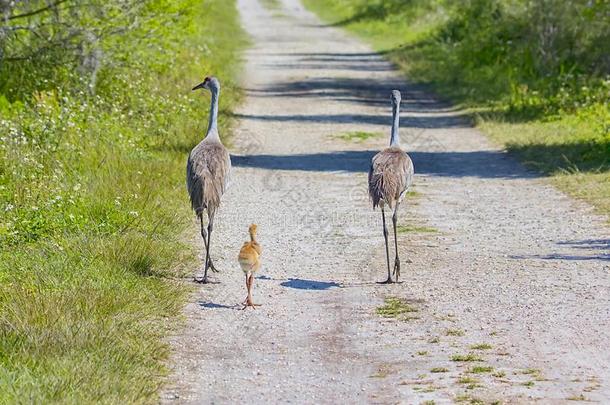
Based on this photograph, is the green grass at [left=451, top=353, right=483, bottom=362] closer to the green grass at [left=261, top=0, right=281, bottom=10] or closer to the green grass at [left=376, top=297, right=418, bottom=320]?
the green grass at [left=376, top=297, right=418, bottom=320]

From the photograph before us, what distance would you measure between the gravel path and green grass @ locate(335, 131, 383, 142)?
47cm

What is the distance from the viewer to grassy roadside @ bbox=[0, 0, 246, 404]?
8.09m

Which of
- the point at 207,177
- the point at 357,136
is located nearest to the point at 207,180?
the point at 207,177

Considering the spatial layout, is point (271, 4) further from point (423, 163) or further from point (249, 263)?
point (249, 263)

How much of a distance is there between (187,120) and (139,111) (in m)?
0.80

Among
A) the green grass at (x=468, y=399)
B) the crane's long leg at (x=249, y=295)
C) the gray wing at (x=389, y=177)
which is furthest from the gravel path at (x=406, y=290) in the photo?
the gray wing at (x=389, y=177)

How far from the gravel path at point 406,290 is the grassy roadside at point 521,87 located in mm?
677

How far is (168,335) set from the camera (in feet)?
30.7

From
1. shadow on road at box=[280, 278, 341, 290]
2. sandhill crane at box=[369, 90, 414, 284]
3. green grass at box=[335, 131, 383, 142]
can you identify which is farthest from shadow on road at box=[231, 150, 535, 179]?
shadow on road at box=[280, 278, 341, 290]

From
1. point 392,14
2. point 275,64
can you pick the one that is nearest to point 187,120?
point 275,64

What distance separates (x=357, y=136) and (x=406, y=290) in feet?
37.2

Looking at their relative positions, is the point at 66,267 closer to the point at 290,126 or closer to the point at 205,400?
the point at 205,400

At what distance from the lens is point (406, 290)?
11.0m

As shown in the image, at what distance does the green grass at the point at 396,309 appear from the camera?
33.0 ft
